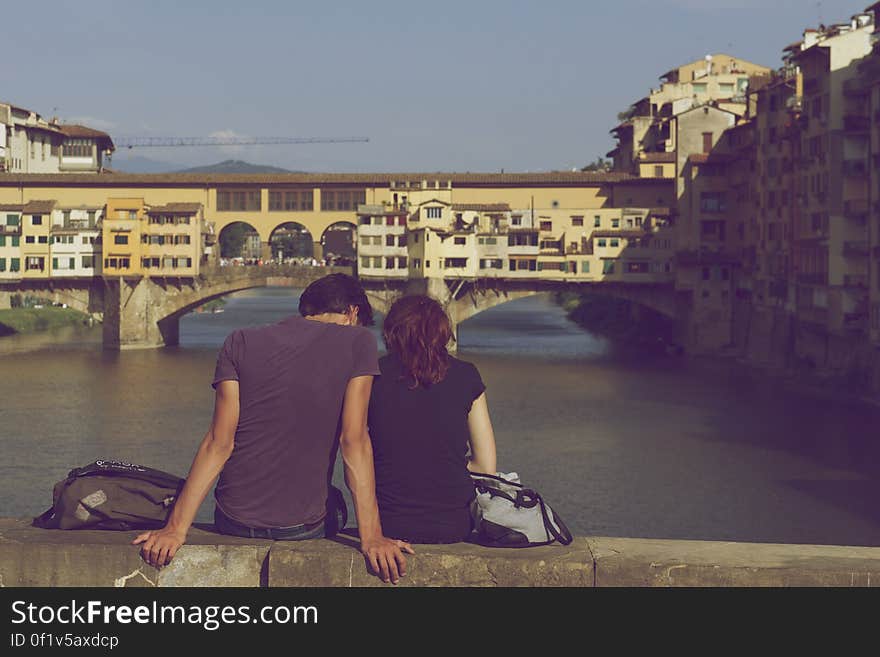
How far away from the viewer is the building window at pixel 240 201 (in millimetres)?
68438

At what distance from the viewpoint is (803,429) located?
1415 inches

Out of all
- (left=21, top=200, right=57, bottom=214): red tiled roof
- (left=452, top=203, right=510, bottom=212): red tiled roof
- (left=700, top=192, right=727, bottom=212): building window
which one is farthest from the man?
(left=21, top=200, right=57, bottom=214): red tiled roof

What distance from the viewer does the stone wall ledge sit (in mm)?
5520

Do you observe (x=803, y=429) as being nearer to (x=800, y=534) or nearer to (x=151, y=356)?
(x=800, y=534)

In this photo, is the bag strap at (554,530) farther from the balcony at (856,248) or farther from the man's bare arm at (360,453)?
the balcony at (856,248)

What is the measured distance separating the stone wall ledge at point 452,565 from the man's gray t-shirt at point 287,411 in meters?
0.31

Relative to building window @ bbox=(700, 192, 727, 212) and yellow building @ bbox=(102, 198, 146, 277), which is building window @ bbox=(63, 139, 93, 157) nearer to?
yellow building @ bbox=(102, 198, 146, 277)

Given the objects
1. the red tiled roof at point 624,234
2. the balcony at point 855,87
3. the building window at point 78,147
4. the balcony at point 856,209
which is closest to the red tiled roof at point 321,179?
the red tiled roof at point 624,234

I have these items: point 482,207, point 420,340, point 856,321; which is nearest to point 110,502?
point 420,340

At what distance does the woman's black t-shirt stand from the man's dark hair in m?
0.34

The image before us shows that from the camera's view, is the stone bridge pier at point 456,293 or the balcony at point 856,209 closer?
the balcony at point 856,209

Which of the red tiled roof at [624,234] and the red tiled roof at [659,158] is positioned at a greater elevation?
the red tiled roof at [659,158]

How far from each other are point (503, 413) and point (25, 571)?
34.3 metres
